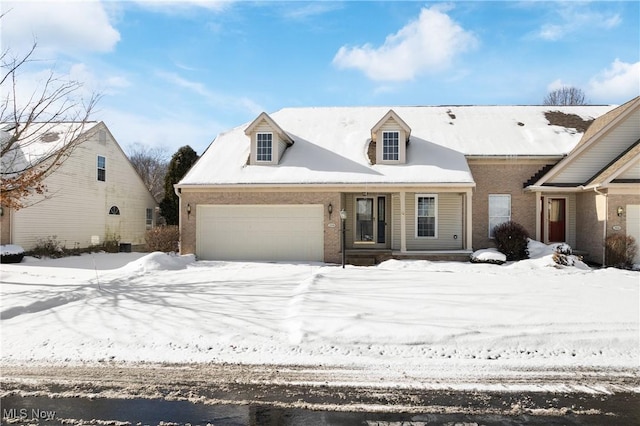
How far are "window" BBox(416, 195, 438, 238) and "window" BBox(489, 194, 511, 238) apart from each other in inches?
93.4

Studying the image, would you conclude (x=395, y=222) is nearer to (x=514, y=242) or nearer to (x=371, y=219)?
(x=371, y=219)

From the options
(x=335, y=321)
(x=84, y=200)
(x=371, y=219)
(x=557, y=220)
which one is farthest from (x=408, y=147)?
(x=84, y=200)

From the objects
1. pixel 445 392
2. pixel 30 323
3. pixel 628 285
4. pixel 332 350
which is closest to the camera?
pixel 445 392

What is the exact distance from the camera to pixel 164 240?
54.1 ft

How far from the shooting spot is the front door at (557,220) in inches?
685

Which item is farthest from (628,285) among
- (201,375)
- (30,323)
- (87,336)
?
(30,323)

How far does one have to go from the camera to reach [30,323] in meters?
7.19

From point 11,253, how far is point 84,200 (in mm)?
5441

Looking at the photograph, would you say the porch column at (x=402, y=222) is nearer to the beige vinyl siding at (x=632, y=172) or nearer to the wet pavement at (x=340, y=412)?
the beige vinyl siding at (x=632, y=172)

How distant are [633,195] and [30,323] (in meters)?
18.2

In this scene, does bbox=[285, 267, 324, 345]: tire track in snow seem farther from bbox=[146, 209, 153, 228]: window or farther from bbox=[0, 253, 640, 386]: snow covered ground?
bbox=[146, 209, 153, 228]: window

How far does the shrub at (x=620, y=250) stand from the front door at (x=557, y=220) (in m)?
2.69

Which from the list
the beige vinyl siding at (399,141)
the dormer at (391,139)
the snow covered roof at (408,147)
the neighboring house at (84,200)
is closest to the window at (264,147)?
the snow covered roof at (408,147)

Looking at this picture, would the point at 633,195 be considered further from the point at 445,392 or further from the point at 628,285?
the point at 445,392
